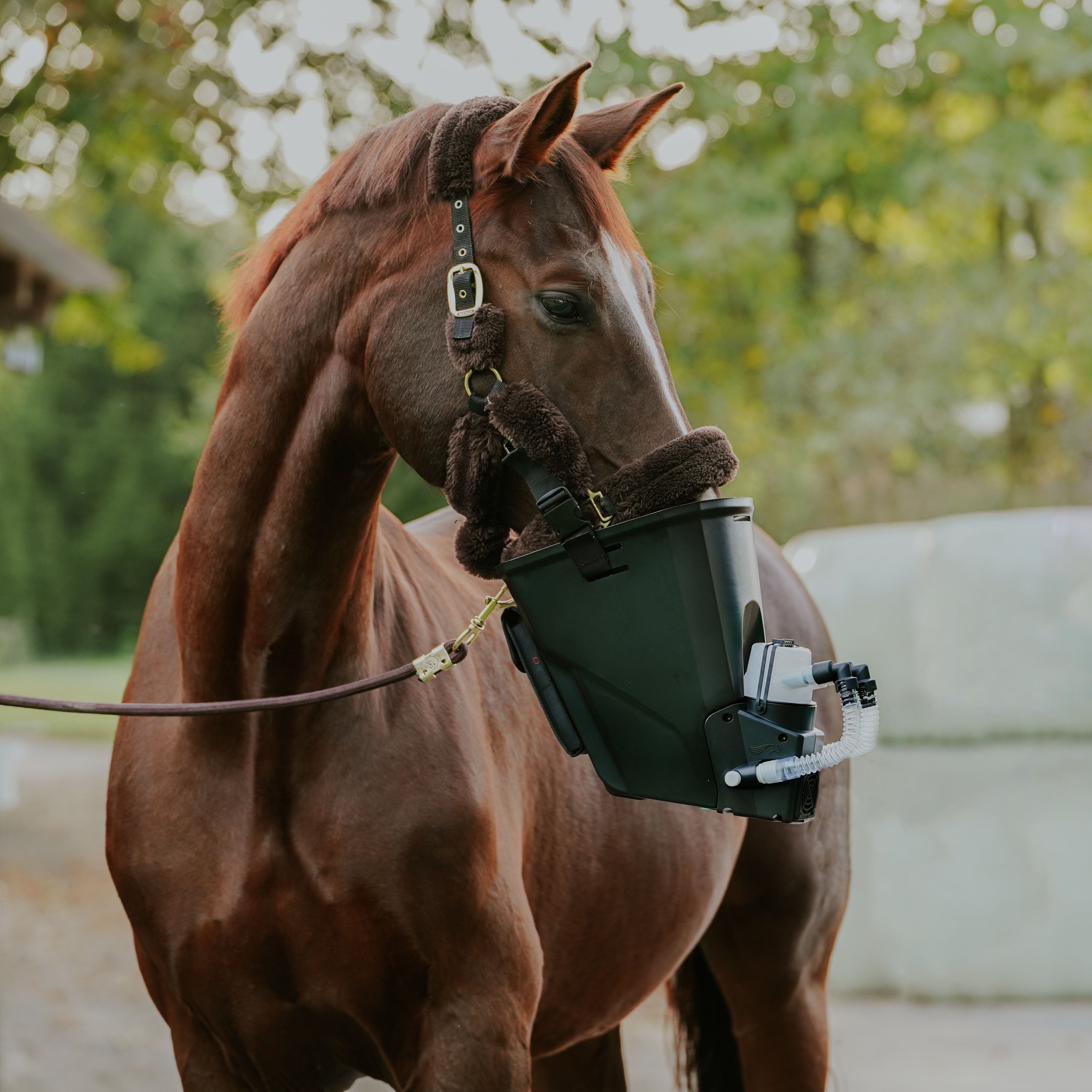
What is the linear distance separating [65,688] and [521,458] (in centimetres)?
2040

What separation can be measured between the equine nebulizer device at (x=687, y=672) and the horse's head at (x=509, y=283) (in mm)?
121

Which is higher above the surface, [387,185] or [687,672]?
[387,185]

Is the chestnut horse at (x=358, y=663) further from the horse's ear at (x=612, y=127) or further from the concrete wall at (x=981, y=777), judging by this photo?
the concrete wall at (x=981, y=777)

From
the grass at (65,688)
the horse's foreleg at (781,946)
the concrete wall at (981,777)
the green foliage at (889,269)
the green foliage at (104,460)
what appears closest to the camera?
the horse's foreleg at (781,946)

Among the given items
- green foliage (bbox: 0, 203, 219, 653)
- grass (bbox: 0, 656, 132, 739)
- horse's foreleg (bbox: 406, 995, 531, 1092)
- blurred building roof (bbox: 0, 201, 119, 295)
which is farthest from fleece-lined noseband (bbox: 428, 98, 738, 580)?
green foliage (bbox: 0, 203, 219, 653)

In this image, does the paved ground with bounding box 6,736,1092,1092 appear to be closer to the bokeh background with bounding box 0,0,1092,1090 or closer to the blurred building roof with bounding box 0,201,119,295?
the bokeh background with bounding box 0,0,1092,1090

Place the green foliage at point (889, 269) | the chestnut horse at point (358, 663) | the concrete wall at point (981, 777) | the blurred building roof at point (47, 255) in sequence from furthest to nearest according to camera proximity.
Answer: the green foliage at point (889, 269) < the blurred building roof at point (47, 255) < the concrete wall at point (981, 777) < the chestnut horse at point (358, 663)

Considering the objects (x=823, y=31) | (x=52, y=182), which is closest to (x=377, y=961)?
(x=823, y=31)

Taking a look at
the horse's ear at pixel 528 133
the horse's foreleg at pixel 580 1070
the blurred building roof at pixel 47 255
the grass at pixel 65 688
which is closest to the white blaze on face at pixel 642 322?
the horse's ear at pixel 528 133

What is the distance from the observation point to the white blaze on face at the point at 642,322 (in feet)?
5.37

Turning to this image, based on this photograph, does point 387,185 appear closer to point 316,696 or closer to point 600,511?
point 600,511

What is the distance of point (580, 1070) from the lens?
308cm

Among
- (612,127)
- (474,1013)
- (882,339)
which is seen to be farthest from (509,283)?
(882,339)

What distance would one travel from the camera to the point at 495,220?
168 centimetres
